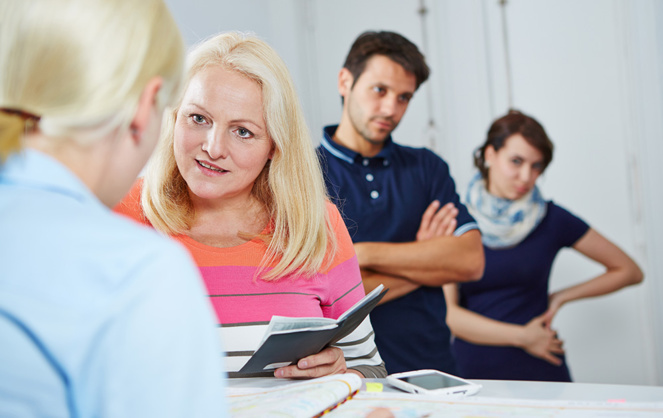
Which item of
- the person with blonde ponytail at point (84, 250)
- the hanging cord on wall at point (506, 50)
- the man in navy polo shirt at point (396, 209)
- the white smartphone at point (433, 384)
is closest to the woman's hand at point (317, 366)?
the white smartphone at point (433, 384)

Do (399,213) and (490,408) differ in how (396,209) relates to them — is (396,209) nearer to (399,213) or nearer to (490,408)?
(399,213)

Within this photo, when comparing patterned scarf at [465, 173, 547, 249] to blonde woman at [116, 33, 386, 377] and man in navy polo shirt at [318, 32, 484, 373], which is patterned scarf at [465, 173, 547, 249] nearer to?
man in navy polo shirt at [318, 32, 484, 373]

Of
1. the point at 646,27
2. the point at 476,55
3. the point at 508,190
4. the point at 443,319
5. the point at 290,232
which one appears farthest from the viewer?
the point at 476,55

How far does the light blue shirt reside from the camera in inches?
15.8

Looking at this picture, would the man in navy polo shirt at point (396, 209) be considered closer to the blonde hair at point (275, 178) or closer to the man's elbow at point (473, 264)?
the man's elbow at point (473, 264)

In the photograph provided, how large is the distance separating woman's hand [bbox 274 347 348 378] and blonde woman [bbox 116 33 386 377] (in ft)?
0.06

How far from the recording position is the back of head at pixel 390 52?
2023mm

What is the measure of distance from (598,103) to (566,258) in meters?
0.81

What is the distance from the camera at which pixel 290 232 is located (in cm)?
127

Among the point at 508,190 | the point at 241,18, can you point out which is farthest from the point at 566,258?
the point at 241,18

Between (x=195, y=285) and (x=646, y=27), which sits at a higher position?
(x=646, y=27)

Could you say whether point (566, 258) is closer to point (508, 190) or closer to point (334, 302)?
point (508, 190)

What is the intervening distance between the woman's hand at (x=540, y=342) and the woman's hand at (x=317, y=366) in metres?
1.48

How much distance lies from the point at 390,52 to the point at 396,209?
53 centimetres
